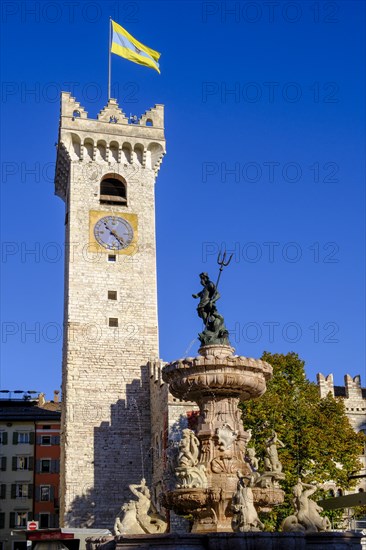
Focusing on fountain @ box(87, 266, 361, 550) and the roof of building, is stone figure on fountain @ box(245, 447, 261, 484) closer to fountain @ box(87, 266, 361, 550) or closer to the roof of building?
fountain @ box(87, 266, 361, 550)

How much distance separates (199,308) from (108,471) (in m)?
21.3

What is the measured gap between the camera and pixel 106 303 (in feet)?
144

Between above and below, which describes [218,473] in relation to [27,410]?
below

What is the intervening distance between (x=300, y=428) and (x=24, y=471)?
31086mm

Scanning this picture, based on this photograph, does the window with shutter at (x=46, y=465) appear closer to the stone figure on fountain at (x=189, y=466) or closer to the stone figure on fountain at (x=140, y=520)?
the stone figure on fountain at (x=140, y=520)

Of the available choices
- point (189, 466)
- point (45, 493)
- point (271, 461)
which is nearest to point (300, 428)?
point (271, 461)

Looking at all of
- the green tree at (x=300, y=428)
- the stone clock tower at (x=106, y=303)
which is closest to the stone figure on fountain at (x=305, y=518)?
the green tree at (x=300, y=428)

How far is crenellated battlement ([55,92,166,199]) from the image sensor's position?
1844 inches

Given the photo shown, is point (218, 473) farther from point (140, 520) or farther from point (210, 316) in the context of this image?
point (210, 316)

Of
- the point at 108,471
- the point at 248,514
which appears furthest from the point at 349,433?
the point at 248,514

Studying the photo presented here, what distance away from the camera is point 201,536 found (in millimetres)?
16406

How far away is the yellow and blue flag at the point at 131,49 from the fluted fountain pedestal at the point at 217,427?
30.0 meters

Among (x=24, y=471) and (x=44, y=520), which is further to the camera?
(x=24, y=471)

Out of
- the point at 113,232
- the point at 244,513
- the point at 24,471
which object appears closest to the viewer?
the point at 244,513
